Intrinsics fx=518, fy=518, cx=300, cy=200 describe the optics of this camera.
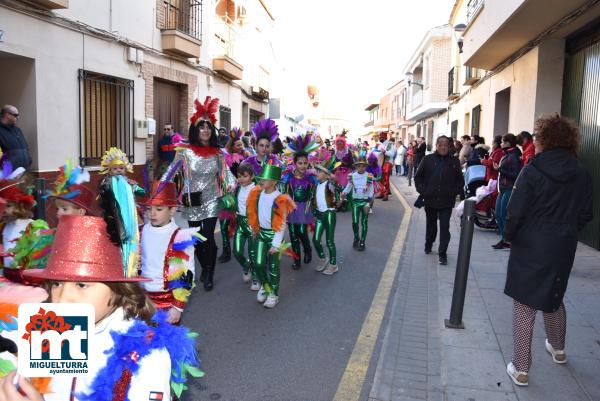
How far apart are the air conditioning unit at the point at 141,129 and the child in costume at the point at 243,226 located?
6.19m

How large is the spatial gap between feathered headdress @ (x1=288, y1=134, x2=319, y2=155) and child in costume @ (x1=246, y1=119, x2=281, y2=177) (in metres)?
0.45

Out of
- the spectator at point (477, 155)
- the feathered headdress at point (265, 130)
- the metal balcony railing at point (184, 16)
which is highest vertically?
the metal balcony railing at point (184, 16)

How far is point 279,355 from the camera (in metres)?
4.36

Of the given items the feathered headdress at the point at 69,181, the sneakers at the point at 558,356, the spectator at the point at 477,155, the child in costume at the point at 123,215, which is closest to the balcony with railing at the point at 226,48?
the spectator at the point at 477,155

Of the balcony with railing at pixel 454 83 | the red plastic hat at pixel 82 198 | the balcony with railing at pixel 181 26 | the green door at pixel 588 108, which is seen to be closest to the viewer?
the red plastic hat at pixel 82 198

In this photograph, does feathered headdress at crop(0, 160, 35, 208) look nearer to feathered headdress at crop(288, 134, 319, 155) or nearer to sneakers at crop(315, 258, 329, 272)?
feathered headdress at crop(288, 134, 319, 155)

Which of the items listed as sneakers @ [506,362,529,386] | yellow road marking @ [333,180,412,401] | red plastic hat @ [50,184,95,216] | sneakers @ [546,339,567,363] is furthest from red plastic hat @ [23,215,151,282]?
sneakers @ [546,339,567,363]

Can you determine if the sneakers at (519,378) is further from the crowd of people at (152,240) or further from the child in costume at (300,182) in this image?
the child in costume at (300,182)

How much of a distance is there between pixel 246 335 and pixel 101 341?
3116mm

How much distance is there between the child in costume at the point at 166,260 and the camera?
11.8 ft

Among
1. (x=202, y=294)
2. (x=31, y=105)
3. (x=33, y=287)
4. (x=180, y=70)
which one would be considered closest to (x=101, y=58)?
(x=31, y=105)

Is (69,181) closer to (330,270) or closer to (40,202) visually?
(40,202)

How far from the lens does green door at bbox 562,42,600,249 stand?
8.34 m

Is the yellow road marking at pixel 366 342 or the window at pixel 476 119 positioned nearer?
the yellow road marking at pixel 366 342
